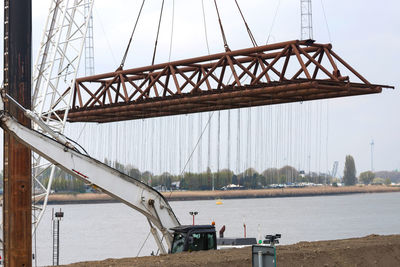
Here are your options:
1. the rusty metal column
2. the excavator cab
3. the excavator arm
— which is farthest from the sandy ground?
the excavator arm

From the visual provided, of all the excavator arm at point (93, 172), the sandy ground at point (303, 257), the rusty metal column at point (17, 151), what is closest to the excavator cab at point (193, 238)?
the excavator arm at point (93, 172)

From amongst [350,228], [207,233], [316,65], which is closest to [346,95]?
[316,65]

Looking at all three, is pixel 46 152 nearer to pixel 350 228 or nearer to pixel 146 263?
pixel 146 263

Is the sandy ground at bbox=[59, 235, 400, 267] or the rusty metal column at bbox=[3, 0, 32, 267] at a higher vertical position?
the rusty metal column at bbox=[3, 0, 32, 267]

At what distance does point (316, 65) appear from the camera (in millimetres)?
31031

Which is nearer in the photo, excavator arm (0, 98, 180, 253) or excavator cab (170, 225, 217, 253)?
excavator arm (0, 98, 180, 253)

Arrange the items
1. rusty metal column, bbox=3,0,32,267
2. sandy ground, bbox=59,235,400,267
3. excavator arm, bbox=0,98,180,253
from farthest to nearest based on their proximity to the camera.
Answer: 1. excavator arm, bbox=0,98,180,253
2. rusty metal column, bbox=3,0,32,267
3. sandy ground, bbox=59,235,400,267

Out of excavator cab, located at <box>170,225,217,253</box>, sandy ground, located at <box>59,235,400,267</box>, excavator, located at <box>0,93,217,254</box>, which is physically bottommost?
sandy ground, located at <box>59,235,400,267</box>

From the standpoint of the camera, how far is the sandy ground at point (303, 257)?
1966cm

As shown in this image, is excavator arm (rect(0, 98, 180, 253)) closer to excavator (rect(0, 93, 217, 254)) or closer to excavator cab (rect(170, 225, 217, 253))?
excavator (rect(0, 93, 217, 254))

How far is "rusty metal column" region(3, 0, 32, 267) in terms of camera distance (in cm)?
2019

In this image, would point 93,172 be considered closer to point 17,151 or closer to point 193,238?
point 17,151

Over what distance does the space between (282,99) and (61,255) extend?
35.4 m

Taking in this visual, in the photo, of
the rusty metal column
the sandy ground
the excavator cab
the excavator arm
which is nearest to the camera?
the sandy ground
